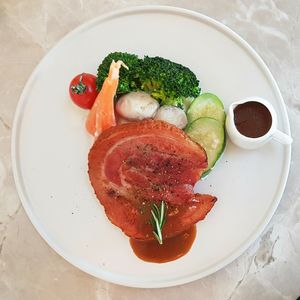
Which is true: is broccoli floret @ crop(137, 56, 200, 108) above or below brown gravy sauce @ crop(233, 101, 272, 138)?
below

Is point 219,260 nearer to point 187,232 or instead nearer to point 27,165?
point 187,232

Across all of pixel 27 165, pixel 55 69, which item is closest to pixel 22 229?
pixel 27 165

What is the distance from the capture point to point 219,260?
90.2 inches

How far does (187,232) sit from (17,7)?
1261 mm

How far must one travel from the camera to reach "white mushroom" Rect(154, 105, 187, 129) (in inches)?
90.1

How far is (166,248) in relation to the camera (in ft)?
7.56

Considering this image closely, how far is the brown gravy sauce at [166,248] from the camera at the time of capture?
2301mm

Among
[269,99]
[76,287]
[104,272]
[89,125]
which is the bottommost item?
[76,287]

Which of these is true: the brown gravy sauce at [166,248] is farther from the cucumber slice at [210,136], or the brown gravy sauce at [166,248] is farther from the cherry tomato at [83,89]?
the cherry tomato at [83,89]

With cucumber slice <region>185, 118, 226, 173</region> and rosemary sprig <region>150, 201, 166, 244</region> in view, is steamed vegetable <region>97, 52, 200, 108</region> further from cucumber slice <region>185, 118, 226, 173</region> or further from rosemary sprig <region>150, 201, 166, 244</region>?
rosemary sprig <region>150, 201, 166, 244</region>

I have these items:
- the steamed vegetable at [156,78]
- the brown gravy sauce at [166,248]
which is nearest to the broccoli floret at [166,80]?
the steamed vegetable at [156,78]

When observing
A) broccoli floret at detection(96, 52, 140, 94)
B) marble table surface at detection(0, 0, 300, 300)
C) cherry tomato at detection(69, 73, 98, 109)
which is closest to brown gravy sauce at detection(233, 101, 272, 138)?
marble table surface at detection(0, 0, 300, 300)

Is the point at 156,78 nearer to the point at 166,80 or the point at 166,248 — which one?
the point at 166,80

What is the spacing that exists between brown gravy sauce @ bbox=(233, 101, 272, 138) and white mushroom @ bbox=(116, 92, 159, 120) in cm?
33
